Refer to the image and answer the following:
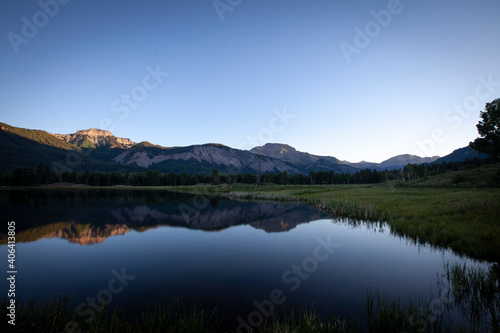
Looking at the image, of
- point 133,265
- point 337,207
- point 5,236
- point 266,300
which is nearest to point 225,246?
point 133,265

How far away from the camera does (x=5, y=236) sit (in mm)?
19078

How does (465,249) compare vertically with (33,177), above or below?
below

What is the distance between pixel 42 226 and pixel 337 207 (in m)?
39.0

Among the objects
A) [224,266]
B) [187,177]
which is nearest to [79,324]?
[224,266]

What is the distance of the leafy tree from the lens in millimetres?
50031

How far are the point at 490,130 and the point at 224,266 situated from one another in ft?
230

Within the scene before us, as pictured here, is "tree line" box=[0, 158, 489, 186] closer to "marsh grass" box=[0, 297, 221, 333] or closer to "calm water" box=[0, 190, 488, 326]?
"calm water" box=[0, 190, 488, 326]

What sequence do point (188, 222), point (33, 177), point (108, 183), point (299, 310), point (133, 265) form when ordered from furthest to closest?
point (108, 183)
point (33, 177)
point (188, 222)
point (133, 265)
point (299, 310)

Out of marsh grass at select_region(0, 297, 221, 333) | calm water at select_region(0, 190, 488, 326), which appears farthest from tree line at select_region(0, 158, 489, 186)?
marsh grass at select_region(0, 297, 221, 333)

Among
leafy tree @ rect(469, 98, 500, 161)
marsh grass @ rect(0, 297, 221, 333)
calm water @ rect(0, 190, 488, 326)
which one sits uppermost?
leafy tree @ rect(469, 98, 500, 161)

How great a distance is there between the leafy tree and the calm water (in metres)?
50.5

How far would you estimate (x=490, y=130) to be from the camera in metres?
51.3

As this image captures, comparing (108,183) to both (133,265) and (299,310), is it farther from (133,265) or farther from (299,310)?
(299,310)

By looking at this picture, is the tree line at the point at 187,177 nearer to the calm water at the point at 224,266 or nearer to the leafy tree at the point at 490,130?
the leafy tree at the point at 490,130
